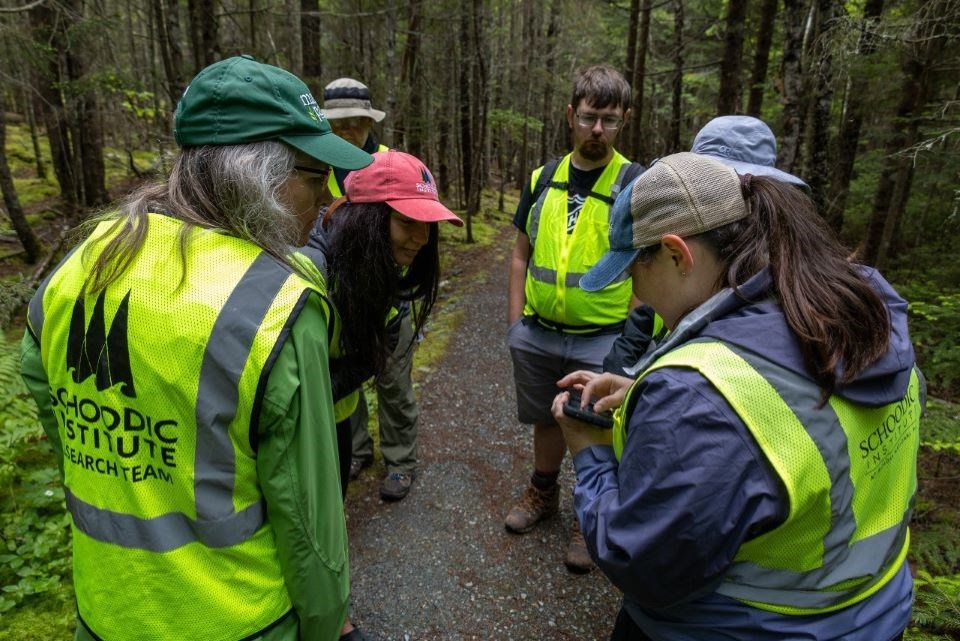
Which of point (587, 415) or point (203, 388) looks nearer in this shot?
point (203, 388)

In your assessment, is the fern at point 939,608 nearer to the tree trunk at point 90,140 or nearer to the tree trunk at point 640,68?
the tree trunk at point 90,140

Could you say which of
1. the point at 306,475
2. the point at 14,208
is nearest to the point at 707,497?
the point at 306,475

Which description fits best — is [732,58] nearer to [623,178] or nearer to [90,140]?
[623,178]

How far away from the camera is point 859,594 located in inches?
52.4

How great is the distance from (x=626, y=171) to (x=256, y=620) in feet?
9.15

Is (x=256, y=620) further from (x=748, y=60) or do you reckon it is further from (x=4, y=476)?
(x=748, y=60)

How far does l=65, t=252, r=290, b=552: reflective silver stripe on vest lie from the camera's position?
1258mm

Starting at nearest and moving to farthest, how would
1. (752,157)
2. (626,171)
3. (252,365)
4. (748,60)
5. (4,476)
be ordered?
(252,365), (752,157), (626,171), (4,476), (748,60)

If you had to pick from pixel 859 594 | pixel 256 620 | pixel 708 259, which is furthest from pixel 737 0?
pixel 256 620

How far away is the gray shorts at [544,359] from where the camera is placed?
10.4 feet

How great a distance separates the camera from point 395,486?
4066 mm

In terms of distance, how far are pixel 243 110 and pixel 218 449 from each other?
34.9 inches

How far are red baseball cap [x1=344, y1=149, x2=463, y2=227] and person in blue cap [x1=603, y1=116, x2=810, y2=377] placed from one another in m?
1.08

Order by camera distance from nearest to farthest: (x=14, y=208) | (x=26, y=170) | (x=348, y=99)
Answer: (x=348, y=99) → (x=14, y=208) → (x=26, y=170)
